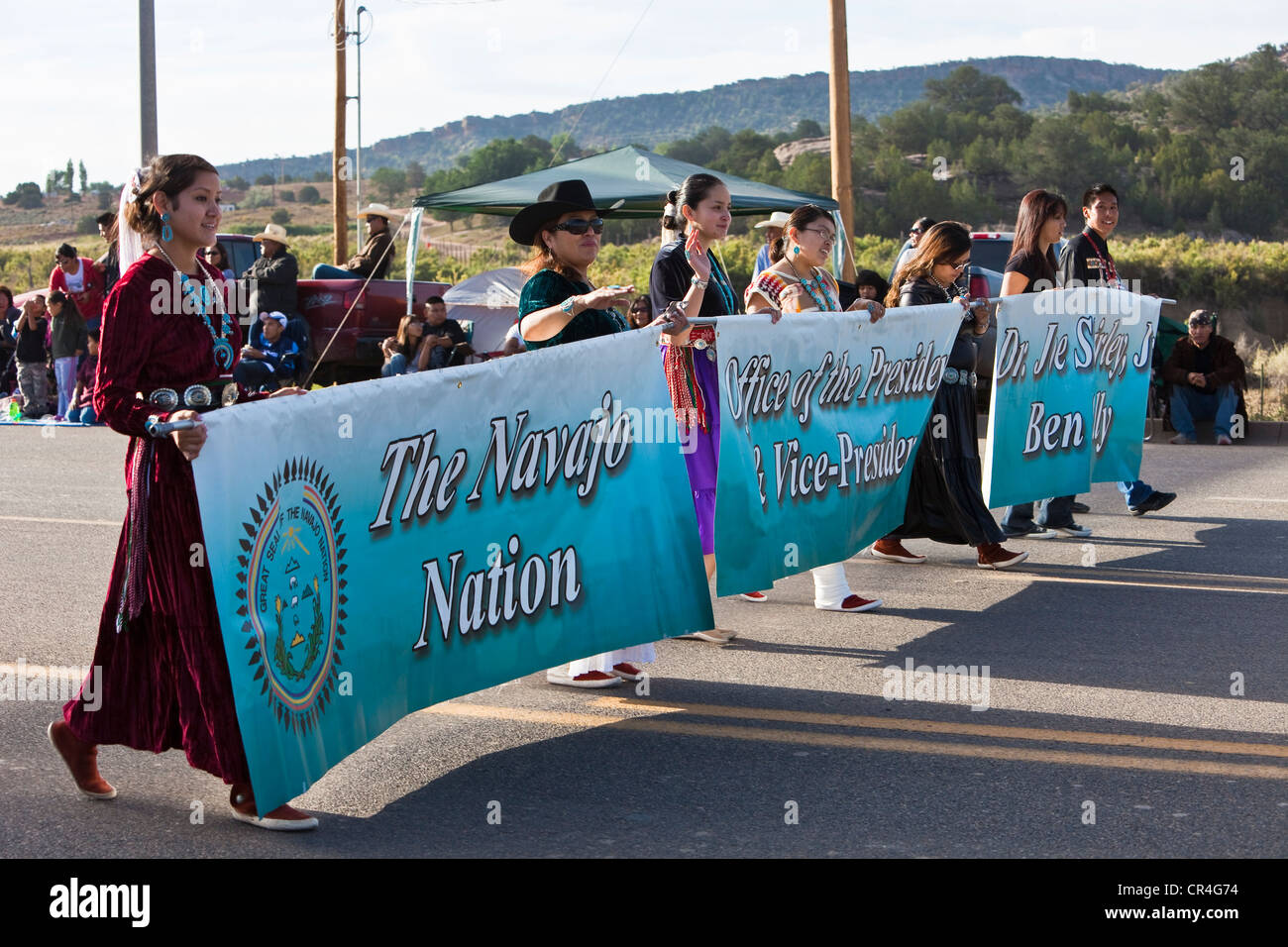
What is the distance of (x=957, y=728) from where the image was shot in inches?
211

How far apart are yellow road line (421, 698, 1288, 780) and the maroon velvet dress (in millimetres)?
1461

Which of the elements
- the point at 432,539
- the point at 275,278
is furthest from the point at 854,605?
the point at 275,278

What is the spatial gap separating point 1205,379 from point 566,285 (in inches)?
406

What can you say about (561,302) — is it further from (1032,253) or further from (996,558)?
(1032,253)

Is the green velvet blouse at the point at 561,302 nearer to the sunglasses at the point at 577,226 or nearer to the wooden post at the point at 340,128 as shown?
the sunglasses at the point at 577,226

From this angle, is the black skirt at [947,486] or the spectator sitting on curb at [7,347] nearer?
the black skirt at [947,486]

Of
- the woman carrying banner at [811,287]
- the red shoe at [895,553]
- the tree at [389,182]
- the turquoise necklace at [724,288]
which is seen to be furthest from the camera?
the tree at [389,182]

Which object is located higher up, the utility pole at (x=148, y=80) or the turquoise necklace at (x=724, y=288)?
the utility pole at (x=148, y=80)

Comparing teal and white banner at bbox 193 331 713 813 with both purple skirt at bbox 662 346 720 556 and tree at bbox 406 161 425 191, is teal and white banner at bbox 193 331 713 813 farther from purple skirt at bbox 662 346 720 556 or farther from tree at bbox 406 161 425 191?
tree at bbox 406 161 425 191

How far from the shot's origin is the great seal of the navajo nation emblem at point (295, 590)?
13.6ft

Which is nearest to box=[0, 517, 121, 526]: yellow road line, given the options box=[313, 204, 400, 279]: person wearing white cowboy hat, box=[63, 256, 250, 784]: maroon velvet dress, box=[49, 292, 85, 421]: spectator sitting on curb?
box=[63, 256, 250, 784]: maroon velvet dress

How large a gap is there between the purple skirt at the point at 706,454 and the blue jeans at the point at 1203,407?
31.6ft

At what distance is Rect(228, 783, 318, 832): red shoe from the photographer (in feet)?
14.2

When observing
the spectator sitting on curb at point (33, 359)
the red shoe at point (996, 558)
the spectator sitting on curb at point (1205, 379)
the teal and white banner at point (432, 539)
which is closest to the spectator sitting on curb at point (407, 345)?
the spectator sitting on curb at point (33, 359)
